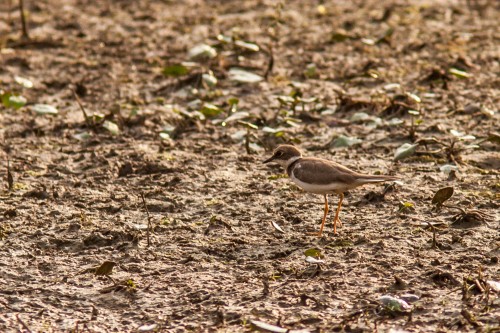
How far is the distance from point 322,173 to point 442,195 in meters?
1.03

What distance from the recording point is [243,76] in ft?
33.7

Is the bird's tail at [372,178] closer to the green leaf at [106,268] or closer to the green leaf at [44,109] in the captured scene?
the green leaf at [106,268]

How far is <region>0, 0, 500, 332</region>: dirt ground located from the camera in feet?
20.3

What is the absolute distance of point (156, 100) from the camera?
10531 mm

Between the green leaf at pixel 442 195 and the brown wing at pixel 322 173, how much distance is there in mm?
770

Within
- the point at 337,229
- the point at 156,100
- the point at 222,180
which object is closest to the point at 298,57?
the point at 156,100

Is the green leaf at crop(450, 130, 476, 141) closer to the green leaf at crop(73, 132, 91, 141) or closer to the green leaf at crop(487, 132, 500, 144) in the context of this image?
the green leaf at crop(487, 132, 500, 144)

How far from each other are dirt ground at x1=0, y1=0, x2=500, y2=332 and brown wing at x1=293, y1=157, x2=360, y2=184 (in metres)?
0.42

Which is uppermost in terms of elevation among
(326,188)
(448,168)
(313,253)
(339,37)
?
(326,188)

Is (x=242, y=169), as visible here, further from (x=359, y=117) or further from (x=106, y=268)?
(x=106, y=268)

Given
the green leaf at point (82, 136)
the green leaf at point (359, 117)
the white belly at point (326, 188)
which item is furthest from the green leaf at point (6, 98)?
the white belly at point (326, 188)

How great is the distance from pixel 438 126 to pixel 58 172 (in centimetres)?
363

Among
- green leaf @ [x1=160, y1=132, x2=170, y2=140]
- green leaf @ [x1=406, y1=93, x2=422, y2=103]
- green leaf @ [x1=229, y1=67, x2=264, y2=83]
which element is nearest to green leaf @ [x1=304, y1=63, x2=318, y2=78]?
green leaf @ [x1=229, y1=67, x2=264, y2=83]

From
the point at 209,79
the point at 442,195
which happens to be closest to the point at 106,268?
the point at 442,195
